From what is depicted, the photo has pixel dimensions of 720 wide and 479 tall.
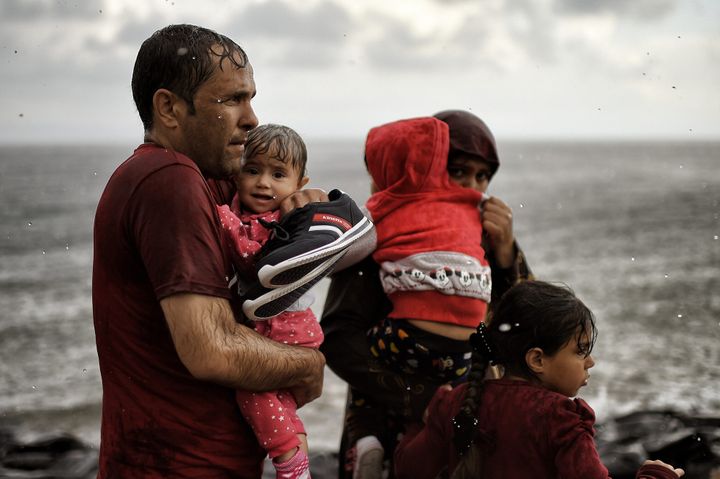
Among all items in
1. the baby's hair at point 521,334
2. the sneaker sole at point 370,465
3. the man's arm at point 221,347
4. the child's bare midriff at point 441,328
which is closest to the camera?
the man's arm at point 221,347

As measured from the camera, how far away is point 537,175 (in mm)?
73000

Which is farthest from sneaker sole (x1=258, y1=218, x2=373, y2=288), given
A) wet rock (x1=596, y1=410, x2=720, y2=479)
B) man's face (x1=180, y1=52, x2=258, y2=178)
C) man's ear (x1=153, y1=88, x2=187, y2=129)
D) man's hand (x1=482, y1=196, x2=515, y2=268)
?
wet rock (x1=596, y1=410, x2=720, y2=479)

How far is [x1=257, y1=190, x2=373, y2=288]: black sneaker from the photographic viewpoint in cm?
250

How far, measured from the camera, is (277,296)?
2557mm

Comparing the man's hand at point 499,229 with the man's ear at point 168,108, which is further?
the man's hand at point 499,229

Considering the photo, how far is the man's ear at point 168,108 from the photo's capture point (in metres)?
2.52

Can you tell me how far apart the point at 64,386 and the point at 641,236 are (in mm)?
22388

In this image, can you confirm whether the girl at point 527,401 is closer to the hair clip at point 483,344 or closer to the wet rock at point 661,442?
the hair clip at point 483,344

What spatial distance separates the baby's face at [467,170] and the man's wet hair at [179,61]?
1569 millimetres

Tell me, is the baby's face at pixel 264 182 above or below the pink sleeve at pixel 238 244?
above

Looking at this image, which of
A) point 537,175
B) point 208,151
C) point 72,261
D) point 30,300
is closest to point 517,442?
point 208,151

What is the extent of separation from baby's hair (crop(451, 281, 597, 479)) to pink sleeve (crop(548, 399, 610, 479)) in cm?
21

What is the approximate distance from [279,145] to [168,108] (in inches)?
24.7

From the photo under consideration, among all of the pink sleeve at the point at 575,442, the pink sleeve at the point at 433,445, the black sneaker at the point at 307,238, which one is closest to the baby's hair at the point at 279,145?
the black sneaker at the point at 307,238
